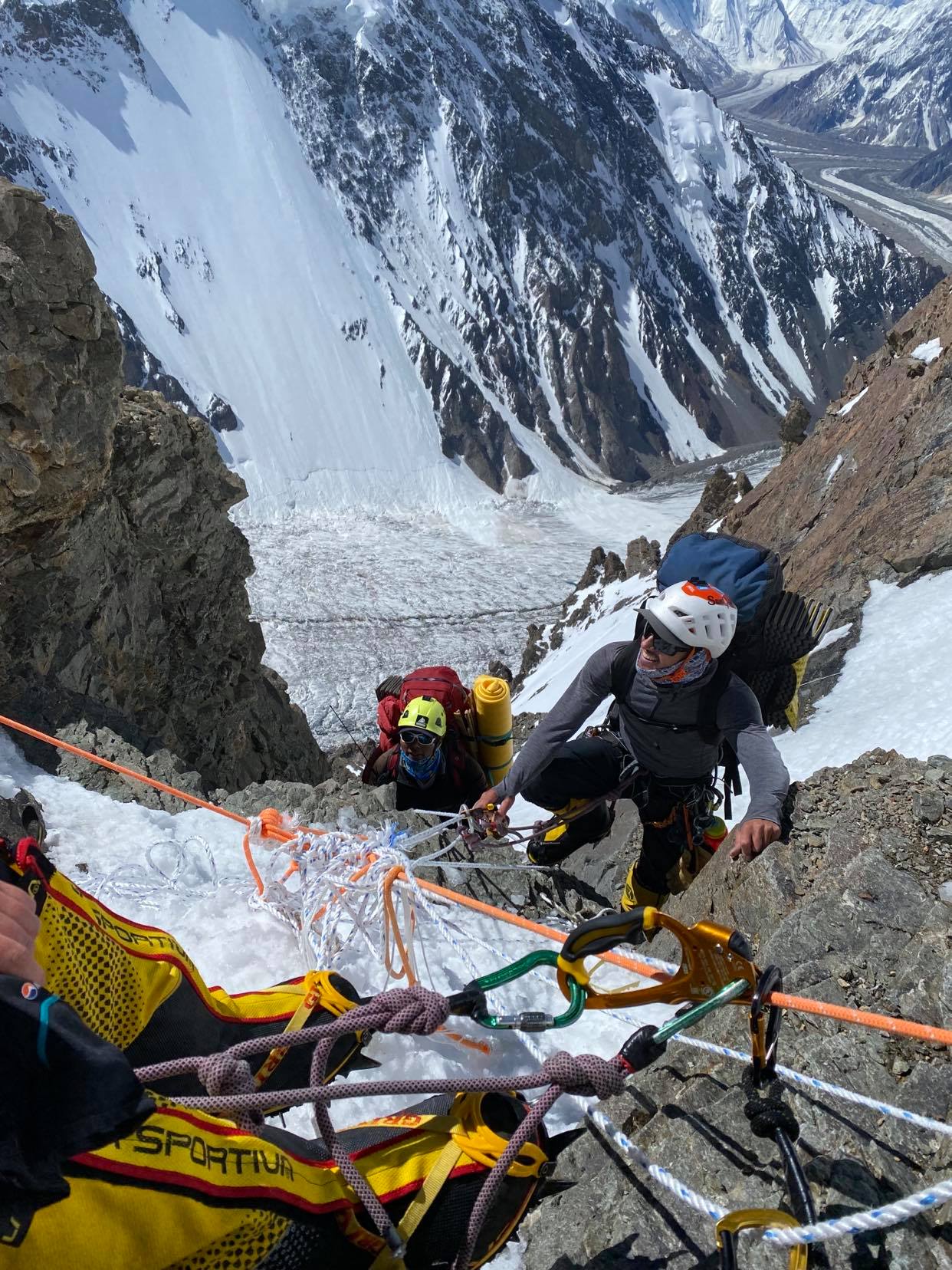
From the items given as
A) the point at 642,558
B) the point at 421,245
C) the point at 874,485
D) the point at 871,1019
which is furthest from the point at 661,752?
the point at 421,245

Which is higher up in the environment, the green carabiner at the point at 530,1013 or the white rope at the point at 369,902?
the green carabiner at the point at 530,1013

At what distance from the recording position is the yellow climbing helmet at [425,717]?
7.66m

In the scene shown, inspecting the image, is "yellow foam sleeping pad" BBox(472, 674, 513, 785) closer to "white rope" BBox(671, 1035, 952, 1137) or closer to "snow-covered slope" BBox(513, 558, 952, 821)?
"snow-covered slope" BBox(513, 558, 952, 821)

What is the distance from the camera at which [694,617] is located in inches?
174

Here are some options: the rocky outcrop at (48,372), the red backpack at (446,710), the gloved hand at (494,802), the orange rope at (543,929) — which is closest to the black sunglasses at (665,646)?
the gloved hand at (494,802)

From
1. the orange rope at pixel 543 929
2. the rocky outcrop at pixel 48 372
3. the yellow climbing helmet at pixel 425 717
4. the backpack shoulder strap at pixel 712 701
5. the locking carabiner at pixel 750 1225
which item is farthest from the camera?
the rocky outcrop at pixel 48 372

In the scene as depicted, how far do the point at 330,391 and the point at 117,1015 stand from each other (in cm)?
11955

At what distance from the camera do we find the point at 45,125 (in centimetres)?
11231

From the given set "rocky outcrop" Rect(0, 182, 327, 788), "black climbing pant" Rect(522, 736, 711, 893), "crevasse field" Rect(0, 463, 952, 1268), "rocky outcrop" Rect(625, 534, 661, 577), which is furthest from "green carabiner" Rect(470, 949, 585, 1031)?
"rocky outcrop" Rect(625, 534, 661, 577)

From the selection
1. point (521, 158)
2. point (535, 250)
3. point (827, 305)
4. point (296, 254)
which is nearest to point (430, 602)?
point (296, 254)

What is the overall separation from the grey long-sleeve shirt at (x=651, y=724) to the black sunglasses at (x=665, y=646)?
8.8 inches

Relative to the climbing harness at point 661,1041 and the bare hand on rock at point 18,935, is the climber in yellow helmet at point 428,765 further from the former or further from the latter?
the bare hand on rock at point 18,935

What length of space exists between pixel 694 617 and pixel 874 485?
12.1 m

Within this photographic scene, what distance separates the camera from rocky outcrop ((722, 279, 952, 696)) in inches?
420
